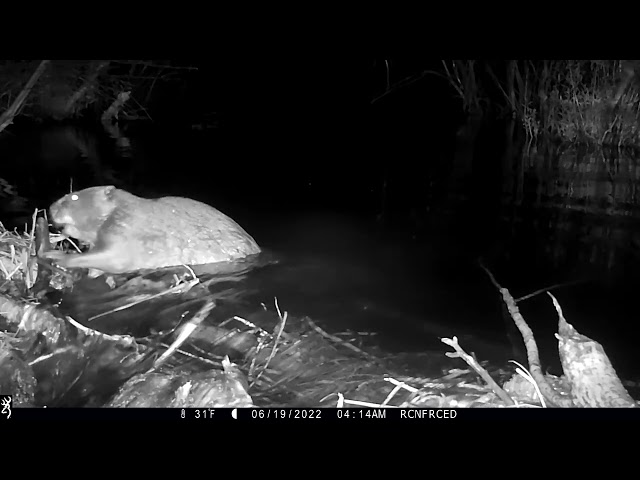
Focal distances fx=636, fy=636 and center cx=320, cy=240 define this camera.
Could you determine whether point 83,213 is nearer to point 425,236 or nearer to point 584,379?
point 425,236

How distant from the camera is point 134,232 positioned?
4188 mm

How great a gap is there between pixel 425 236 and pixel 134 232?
8.86 ft

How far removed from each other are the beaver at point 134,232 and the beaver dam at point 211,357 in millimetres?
113

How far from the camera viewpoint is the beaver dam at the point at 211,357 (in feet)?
8.45

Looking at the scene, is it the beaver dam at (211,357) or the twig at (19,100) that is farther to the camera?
the twig at (19,100)

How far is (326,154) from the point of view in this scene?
39.0 ft

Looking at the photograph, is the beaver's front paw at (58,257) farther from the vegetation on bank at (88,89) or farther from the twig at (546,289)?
the vegetation on bank at (88,89)

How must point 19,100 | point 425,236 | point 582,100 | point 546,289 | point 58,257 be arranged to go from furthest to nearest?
point 582,100 < point 425,236 < point 19,100 < point 546,289 < point 58,257

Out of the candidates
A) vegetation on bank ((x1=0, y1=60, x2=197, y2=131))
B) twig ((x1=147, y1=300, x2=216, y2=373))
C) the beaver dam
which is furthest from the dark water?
vegetation on bank ((x1=0, y1=60, x2=197, y2=131))

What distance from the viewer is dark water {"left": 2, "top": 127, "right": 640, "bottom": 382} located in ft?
12.2
